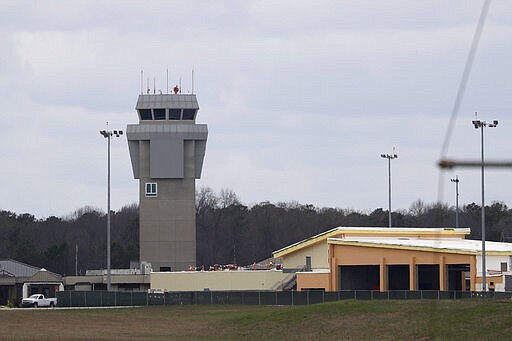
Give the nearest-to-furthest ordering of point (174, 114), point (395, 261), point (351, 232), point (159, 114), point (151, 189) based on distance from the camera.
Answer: point (395, 261), point (351, 232), point (159, 114), point (151, 189), point (174, 114)

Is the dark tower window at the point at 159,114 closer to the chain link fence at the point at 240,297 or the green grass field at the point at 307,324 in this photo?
the chain link fence at the point at 240,297

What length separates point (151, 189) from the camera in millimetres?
143000

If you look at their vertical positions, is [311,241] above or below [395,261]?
above

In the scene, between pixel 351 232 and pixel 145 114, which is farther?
pixel 145 114

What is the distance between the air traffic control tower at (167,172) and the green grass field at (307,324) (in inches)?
2333

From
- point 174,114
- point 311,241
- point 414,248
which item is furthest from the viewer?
point 174,114

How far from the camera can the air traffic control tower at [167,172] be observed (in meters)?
142

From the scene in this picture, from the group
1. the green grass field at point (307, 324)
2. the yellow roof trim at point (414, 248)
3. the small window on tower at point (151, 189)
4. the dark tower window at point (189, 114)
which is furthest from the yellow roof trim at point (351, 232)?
the dark tower window at point (189, 114)

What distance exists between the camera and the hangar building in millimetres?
97062

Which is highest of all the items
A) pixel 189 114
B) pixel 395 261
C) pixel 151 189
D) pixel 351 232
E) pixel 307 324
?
pixel 189 114

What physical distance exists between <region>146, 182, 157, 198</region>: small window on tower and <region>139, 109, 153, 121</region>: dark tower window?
7.94 meters

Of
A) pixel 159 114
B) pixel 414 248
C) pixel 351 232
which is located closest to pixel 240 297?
pixel 414 248

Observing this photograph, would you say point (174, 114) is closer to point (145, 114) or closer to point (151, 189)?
point (145, 114)

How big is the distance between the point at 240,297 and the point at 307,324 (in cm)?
2699
